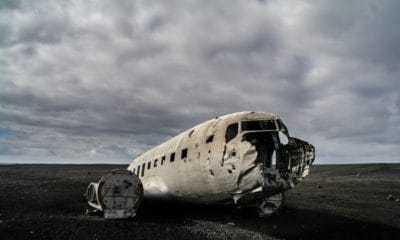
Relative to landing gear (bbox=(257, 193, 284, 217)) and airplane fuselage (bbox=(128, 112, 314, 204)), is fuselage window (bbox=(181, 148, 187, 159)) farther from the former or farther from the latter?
landing gear (bbox=(257, 193, 284, 217))

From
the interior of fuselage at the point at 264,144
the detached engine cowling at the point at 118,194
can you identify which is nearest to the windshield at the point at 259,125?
the interior of fuselage at the point at 264,144

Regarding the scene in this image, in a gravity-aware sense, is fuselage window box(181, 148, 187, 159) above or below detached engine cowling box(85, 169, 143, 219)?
above

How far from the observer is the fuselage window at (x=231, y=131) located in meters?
12.7

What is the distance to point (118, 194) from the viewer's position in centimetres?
1395

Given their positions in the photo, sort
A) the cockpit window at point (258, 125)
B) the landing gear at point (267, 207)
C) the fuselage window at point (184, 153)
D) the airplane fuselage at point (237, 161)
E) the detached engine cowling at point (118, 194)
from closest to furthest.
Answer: the airplane fuselage at point (237, 161), the cockpit window at point (258, 125), the detached engine cowling at point (118, 194), the landing gear at point (267, 207), the fuselage window at point (184, 153)

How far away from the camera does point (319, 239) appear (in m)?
12.8

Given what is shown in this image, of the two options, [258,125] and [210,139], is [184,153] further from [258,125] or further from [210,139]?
[258,125]

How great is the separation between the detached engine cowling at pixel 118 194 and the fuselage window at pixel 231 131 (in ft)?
14.1

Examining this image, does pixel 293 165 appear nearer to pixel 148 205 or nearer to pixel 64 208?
pixel 148 205

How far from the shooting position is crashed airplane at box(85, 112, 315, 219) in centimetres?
1184

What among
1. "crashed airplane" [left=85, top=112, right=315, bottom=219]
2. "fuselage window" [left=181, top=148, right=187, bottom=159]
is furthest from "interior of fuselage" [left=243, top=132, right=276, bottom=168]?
"fuselage window" [left=181, top=148, right=187, bottom=159]

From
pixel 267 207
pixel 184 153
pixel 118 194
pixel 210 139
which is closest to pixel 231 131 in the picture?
pixel 210 139

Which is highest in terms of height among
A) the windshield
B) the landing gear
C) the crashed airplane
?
the windshield

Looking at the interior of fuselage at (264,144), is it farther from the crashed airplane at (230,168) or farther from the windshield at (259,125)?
the windshield at (259,125)
